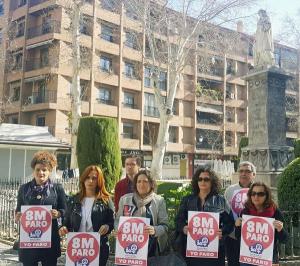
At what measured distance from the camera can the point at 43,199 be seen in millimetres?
4926

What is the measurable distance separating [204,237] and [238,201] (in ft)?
2.77

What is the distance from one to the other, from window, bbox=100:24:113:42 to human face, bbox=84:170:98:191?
3984cm

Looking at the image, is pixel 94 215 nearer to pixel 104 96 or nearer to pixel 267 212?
pixel 267 212

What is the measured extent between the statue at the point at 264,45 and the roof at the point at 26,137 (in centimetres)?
1689

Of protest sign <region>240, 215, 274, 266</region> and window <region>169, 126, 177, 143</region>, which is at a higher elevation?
window <region>169, 126, 177, 143</region>

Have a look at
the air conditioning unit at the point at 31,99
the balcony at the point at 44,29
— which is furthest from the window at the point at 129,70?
the air conditioning unit at the point at 31,99

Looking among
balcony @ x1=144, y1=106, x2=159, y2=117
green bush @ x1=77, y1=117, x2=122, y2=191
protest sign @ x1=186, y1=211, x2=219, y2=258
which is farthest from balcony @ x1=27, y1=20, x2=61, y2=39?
protest sign @ x1=186, y1=211, x2=219, y2=258

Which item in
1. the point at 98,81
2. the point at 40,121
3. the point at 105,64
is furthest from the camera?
the point at 105,64

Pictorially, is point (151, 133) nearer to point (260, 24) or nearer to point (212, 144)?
point (212, 144)

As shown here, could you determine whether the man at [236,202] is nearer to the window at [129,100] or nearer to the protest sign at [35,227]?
the protest sign at [35,227]

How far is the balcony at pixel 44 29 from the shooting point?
128 ft

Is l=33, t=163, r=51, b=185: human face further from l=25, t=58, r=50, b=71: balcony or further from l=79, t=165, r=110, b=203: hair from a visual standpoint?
l=25, t=58, r=50, b=71: balcony

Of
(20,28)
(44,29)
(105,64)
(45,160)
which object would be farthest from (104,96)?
(45,160)

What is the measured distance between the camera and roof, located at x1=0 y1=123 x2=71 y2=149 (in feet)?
84.0
